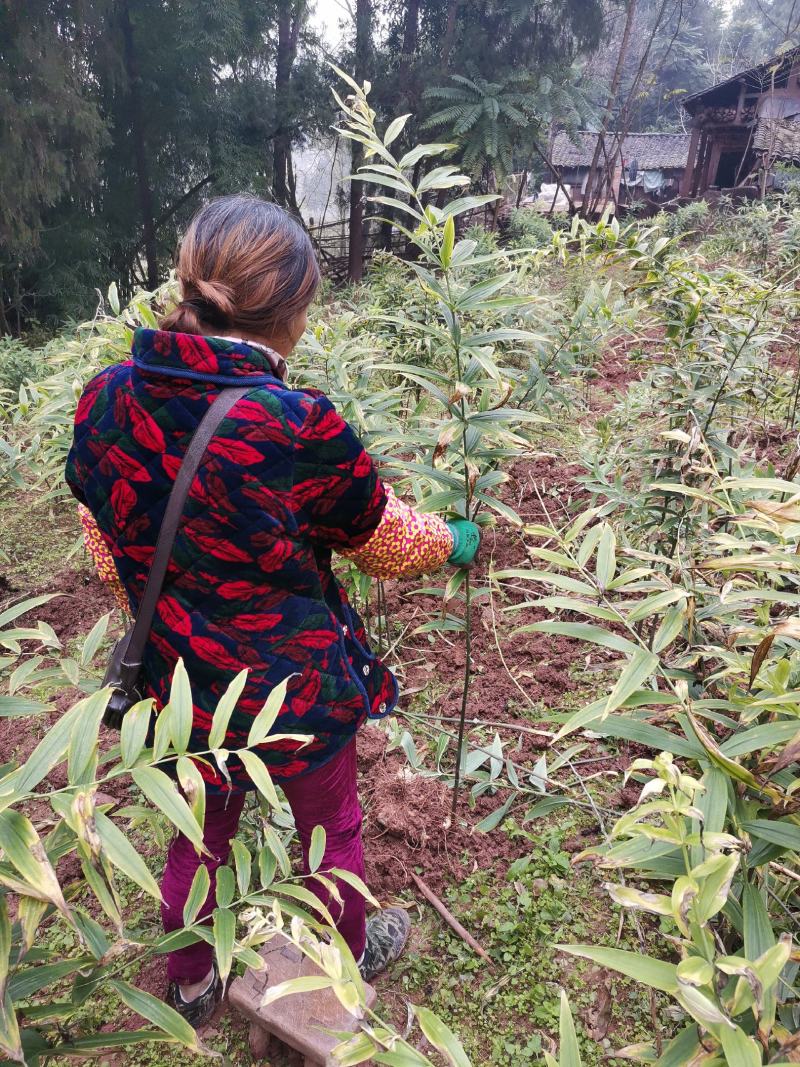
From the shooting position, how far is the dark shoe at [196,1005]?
1.40 metres

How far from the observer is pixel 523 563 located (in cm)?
277

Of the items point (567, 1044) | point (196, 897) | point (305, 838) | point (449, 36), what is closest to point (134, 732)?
point (196, 897)

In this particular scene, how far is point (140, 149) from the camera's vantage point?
9.82 m

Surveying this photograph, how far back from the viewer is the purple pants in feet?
4.08

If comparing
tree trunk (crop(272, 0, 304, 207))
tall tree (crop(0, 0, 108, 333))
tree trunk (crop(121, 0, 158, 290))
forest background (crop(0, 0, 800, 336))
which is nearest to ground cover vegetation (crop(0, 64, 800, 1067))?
tall tree (crop(0, 0, 108, 333))

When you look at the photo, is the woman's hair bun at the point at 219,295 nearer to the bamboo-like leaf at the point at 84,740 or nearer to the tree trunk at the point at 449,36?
the bamboo-like leaf at the point at 84,740

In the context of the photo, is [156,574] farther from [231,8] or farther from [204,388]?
[231,8]

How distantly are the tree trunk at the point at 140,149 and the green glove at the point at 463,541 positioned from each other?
10569 mm

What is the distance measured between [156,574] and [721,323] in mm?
1705

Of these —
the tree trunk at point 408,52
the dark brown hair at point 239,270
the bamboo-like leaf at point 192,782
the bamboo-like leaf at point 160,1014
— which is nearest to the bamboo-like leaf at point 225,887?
the bamboo-like leaf at point 160,1014

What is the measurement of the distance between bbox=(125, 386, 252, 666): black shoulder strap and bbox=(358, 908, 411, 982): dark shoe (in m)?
0.97

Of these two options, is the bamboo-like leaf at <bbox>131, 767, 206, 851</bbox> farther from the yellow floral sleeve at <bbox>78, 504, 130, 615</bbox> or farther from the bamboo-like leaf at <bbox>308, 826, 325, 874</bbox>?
the yellow floral sleeve at <bbox>78, 504, 130, 615</bbox>

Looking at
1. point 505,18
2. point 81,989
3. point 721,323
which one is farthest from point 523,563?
point 505,18

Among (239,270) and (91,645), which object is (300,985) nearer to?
(91,645)
